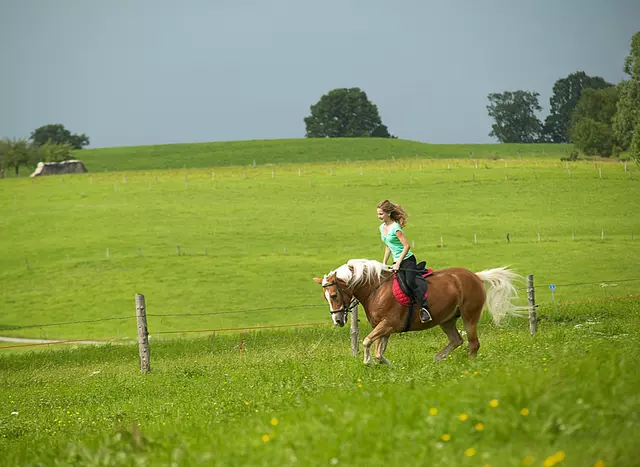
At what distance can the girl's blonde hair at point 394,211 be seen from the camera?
579 inches

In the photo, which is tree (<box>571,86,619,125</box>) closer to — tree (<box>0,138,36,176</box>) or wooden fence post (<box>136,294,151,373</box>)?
tree (<box>0,138,36,176</box>)

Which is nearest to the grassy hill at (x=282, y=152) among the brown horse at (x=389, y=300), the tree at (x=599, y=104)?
the tree at (x=599, y=104)

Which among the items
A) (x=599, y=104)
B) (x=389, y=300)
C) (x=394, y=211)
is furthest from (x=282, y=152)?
(x=389, y=300)

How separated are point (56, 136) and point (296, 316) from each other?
546 feet

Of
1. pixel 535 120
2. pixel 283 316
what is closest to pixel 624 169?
pixel 283 316

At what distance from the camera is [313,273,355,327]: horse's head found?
14797 millimetres

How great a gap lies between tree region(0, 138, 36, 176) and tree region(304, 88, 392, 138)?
68.1 meters

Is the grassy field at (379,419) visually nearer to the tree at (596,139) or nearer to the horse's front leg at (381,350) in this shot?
the horse's front leg at (381,350)

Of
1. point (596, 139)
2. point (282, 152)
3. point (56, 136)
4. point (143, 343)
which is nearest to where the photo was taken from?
point (143, 343)

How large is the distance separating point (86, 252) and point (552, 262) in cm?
3476

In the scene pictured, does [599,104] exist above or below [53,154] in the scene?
above

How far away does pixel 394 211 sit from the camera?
48.9ft

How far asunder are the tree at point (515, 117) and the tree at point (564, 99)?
149 inches

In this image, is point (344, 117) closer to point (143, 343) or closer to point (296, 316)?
point (296, 316)
